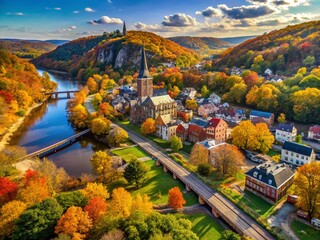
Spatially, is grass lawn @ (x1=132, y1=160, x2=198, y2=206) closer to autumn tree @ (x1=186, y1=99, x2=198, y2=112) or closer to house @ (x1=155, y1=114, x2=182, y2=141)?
house @ (x1=155, y1=114, x2=182, y2=141)

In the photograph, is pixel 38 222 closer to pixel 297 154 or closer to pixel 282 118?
pixel 297 154

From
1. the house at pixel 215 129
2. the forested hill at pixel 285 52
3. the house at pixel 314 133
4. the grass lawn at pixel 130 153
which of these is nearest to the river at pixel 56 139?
the grass lawn at pixel 130 153

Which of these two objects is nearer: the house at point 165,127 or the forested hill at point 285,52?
the house at point 165,127

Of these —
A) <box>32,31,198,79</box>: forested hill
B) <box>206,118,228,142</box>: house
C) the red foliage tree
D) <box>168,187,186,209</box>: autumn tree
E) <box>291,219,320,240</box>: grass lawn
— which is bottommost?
<box>291,219,320,240</box>: grass lawn

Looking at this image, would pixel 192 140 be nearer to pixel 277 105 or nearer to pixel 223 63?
pixel 277 105

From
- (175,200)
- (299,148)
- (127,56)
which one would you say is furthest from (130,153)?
(127,56)

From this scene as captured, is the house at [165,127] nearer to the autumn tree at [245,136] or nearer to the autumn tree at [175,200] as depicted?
the autumn tree at [245,136]

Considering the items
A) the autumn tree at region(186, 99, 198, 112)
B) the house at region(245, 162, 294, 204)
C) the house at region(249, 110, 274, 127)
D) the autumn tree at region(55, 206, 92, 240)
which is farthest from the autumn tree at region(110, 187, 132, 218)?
the autumn tree at region(186, 99, 198, 112)
